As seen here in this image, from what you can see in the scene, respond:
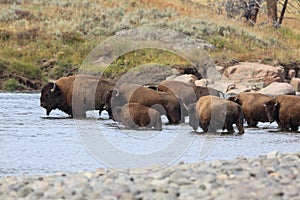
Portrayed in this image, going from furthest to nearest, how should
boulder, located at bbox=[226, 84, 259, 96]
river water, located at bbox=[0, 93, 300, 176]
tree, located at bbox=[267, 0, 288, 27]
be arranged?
tree, located at bbox=[267, 0, 288, 27]
boulder, located at bbox=[226, 84, 259, 96]
river water, located at bbox=[0, 93, 300, 176]

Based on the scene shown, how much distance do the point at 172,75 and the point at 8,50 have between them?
7.37m

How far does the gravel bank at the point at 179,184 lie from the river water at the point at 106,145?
2.35m

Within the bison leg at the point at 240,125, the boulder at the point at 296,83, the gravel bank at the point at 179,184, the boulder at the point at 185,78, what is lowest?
the boulder at the point at 296,83

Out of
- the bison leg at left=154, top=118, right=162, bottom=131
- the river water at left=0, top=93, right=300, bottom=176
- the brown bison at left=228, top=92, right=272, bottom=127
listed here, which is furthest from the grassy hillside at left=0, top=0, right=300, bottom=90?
the bison leg at left=154, top=118, right=162, bottom=131

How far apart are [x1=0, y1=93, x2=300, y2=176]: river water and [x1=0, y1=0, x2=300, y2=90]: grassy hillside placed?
14.0 metres

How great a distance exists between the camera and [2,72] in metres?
32.2

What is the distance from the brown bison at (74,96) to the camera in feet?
65.9

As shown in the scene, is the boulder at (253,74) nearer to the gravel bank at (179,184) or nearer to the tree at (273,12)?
the tree at (273,12)

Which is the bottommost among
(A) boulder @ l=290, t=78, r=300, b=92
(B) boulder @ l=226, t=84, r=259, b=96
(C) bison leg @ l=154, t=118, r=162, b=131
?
(B) boulder @ l=226, t=84, r=259, b=96

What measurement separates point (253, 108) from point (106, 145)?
5315 millimetres

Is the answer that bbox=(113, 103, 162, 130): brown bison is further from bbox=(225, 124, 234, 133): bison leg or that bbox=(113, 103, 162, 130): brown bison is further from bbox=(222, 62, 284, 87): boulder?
bbox=(222, 62, 284, 87): boulder

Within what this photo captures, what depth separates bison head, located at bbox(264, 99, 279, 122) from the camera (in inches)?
708

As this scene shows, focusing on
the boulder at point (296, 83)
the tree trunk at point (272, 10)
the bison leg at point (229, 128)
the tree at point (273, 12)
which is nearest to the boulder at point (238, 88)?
the boulder at point (296, 83)

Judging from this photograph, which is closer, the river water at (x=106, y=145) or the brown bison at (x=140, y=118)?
the river water at (x=106, y=145)
